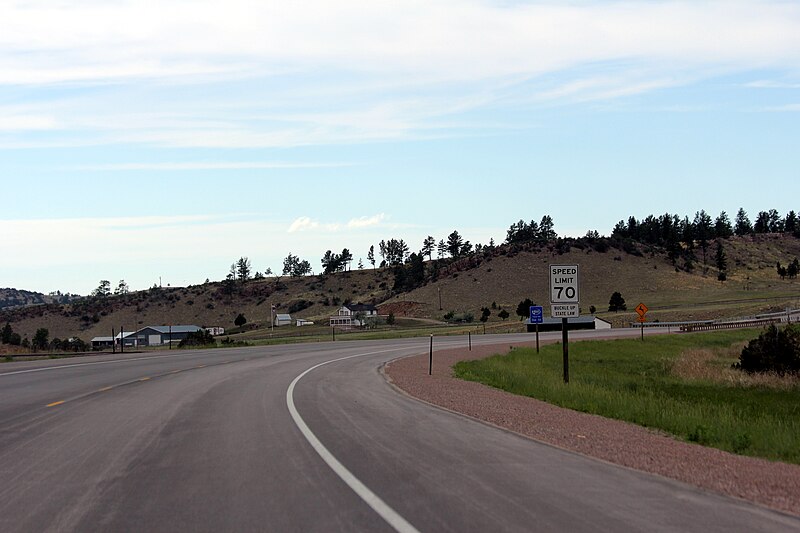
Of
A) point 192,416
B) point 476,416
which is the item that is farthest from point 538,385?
point 192,416

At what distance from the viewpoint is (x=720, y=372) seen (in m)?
37.2

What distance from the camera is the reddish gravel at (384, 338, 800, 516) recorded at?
8.91 metres

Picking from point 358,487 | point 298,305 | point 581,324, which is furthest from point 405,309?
point 358,487

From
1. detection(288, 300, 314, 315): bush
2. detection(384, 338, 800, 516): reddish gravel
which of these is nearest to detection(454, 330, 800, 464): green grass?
detection(384, 338, 800, 516): reddish gravel

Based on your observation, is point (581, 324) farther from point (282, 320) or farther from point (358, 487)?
point (358, 487)

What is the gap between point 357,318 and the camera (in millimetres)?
137750

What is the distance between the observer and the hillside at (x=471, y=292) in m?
135

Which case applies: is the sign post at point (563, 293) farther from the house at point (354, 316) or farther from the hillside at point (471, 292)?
the house at point (354, 316)

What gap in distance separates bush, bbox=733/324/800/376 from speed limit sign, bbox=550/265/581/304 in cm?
1445

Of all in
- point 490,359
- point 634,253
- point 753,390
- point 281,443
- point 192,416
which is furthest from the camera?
point 634,253

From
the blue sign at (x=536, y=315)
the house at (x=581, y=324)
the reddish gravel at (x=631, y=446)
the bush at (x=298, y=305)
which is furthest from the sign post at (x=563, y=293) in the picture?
the bush at (x=298, y=305)

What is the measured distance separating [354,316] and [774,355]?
106 m

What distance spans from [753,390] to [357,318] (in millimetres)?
110342

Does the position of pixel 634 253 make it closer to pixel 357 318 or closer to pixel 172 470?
pixel 357 318
